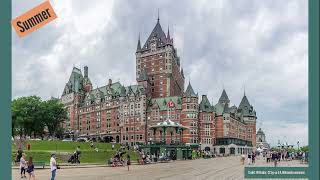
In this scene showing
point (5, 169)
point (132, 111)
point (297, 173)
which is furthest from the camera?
point (132, 111)

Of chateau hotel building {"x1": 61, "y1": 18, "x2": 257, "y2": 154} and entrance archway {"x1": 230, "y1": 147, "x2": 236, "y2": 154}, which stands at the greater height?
chateau hotel building {"x1": 61, "y1": 18, "x2": 257, "y2": 154}

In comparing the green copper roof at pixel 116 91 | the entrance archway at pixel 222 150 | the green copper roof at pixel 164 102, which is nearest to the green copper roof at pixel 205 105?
the green copper roof at pixel 164 102

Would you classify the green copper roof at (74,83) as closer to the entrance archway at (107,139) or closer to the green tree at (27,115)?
the entrance archway at (107,139)

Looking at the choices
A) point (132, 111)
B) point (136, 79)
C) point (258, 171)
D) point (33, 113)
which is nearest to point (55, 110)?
point (33, 113)

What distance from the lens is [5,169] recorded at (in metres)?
14.1

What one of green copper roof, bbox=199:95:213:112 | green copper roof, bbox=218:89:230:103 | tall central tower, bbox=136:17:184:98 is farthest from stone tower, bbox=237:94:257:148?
green copper roof, bbox=199:95:213:112

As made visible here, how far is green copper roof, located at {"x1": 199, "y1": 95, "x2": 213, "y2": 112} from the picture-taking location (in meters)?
149

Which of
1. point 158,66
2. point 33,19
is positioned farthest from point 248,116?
point 33,19

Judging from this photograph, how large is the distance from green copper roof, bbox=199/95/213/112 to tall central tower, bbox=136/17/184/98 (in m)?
14.0

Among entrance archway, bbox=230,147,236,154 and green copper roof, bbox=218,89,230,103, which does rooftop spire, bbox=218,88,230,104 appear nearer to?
green copper roof, bbox=218,89,230,103

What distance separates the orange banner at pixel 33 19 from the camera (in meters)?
15.3

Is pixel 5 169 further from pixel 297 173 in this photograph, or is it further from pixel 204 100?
pixel 204 100

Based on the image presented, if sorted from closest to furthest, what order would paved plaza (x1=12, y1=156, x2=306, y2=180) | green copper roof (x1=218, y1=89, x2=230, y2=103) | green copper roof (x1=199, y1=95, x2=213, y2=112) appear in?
paved plaza (x1=12, y1=156, x2=306, y2=180) → green copper roof (x1=199, y1=95, x2=213, y2=112) → green copper roof (x1=218, y1=89, x2=230, y2=103)

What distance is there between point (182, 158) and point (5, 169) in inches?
2741
